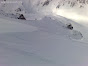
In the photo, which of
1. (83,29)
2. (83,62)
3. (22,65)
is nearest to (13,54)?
(22,65)

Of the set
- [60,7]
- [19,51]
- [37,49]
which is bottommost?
[19,51]

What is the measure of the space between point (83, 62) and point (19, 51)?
89 centimetres

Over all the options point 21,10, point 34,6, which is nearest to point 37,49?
point 21,10

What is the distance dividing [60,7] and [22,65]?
352 inches

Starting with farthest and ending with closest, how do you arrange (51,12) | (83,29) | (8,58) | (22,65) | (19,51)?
(51,12), (83,29), (19,51), (8,58), (22,65)

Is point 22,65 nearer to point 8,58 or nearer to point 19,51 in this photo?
point 8,58

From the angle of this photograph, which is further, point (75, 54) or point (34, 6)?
point (34, 6)

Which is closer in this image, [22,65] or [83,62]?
[22,65]

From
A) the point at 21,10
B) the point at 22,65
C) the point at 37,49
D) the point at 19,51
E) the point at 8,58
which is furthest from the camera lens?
the point at 21,10

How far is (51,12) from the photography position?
1021 cm

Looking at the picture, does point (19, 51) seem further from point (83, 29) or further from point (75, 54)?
point (83, 29)

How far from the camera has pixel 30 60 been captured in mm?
2279

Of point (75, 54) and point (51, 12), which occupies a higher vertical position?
point (51, 12)

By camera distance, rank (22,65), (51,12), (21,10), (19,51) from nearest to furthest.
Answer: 1. (22,65)
2. (19,51)
3. (21,10)
4. (51,12)
